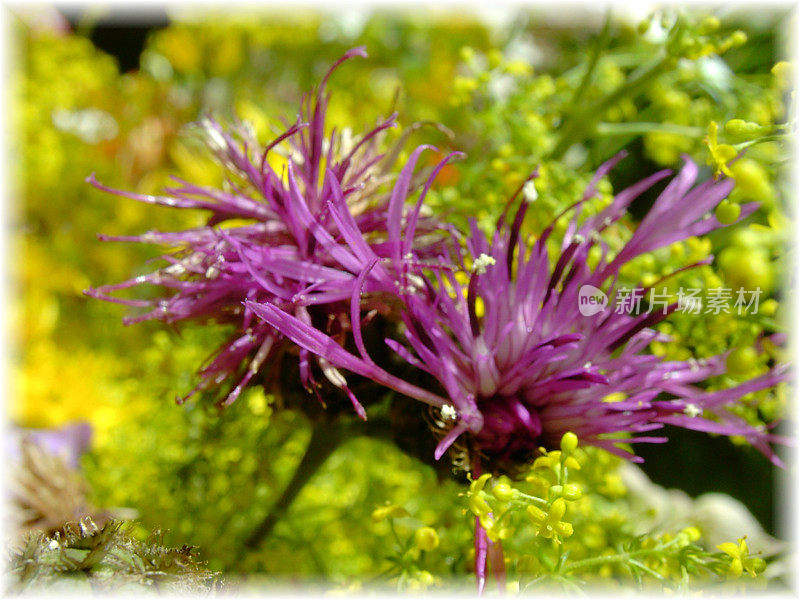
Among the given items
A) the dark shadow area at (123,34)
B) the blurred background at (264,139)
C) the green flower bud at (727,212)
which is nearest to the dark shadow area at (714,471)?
the blurred background at (264,139)

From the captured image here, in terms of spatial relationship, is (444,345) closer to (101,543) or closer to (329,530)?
(101,543)

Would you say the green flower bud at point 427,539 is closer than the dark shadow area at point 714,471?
Yes

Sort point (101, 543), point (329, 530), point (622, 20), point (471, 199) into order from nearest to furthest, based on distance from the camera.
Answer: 1. point (101, 543)
2. point (471, 199)
3. point (329, 530)
4. point (622, 20)

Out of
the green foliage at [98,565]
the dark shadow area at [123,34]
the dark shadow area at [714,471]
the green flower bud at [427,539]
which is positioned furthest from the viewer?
the dark shadow area at [123,34]

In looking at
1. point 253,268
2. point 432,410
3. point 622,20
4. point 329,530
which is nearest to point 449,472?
point 432,410

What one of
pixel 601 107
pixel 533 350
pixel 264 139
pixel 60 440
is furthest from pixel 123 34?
pixel 533 350

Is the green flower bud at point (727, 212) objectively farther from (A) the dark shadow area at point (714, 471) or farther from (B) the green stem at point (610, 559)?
(A) the dark shadow area at point (714, 471)
